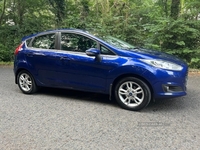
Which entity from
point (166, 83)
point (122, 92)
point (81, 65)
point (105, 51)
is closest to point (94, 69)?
point (81, 65)

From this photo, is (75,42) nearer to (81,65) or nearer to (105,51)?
(81,65)

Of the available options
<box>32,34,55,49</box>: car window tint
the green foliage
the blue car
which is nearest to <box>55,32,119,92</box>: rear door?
the blue car

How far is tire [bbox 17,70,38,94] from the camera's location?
5.53 meters

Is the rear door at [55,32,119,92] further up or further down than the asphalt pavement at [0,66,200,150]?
further up

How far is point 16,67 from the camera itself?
5.67 metres

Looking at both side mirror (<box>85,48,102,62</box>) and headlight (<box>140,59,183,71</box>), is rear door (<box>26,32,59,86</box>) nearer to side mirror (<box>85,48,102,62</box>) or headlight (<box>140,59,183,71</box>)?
side mirror (<box>85,48,102,62</box>)

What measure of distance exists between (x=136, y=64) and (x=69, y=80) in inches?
61.0

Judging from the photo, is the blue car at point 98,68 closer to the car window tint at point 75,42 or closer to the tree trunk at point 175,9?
the car window tint at point 75,42

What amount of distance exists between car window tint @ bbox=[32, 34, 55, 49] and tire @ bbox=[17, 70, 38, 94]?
0.73 metres

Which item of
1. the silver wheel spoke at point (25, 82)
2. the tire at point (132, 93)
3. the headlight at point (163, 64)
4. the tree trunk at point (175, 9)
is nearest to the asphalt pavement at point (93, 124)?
the tire at point (132, 93)

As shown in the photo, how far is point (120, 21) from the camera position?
34.4 feet

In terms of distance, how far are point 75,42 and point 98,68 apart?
0.86 metres

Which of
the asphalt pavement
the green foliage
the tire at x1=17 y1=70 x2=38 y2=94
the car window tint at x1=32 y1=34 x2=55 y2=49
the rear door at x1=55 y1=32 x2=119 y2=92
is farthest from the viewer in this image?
the green foliage

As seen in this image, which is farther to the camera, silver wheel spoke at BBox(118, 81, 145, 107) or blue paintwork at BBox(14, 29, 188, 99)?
silver wheel spoke at BBox(118, 81, 145, 107)
